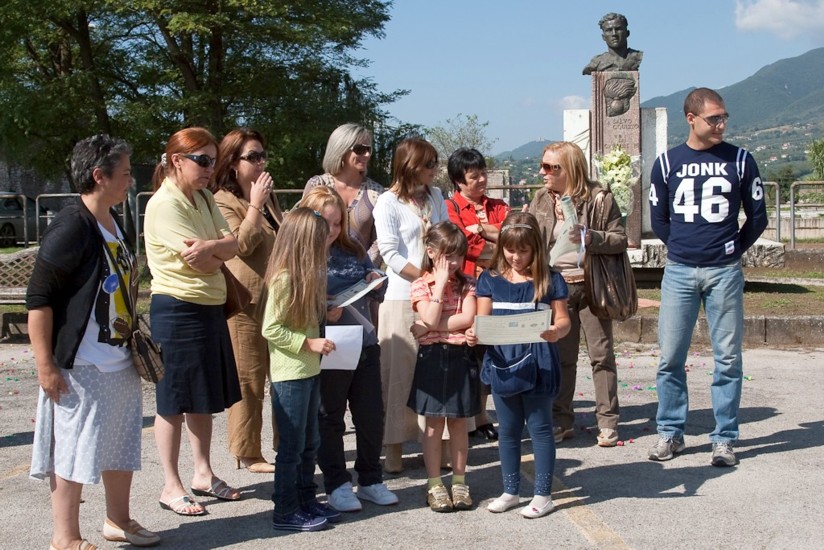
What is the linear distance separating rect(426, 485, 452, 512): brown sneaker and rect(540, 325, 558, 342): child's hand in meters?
0.94

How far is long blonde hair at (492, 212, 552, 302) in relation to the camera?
16.7 feet

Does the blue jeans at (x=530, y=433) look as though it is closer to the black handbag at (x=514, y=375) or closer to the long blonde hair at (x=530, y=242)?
the black handbag at (x=514, y=375)

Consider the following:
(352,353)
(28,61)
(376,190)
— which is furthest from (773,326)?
(28,61)

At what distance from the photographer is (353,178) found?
593 cm

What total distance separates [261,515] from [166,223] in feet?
5.01

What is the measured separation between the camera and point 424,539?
182 inches

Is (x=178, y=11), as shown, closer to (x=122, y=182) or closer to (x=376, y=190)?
(x=376, y=190)

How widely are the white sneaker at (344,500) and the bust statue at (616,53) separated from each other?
36.7 feet

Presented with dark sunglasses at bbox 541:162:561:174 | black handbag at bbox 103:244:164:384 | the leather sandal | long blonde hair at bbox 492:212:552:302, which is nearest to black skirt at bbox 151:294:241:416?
black handbag at bbox 103:244:164:384

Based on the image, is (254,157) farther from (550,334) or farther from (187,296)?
A: (550,334)

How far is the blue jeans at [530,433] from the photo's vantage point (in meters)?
5.01

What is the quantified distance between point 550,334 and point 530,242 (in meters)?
0.48

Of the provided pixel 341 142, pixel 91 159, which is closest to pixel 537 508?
pixel 341 142

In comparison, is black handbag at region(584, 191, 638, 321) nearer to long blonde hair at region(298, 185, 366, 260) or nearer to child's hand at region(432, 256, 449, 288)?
child's hand at region(432, 256, 449, 288)
